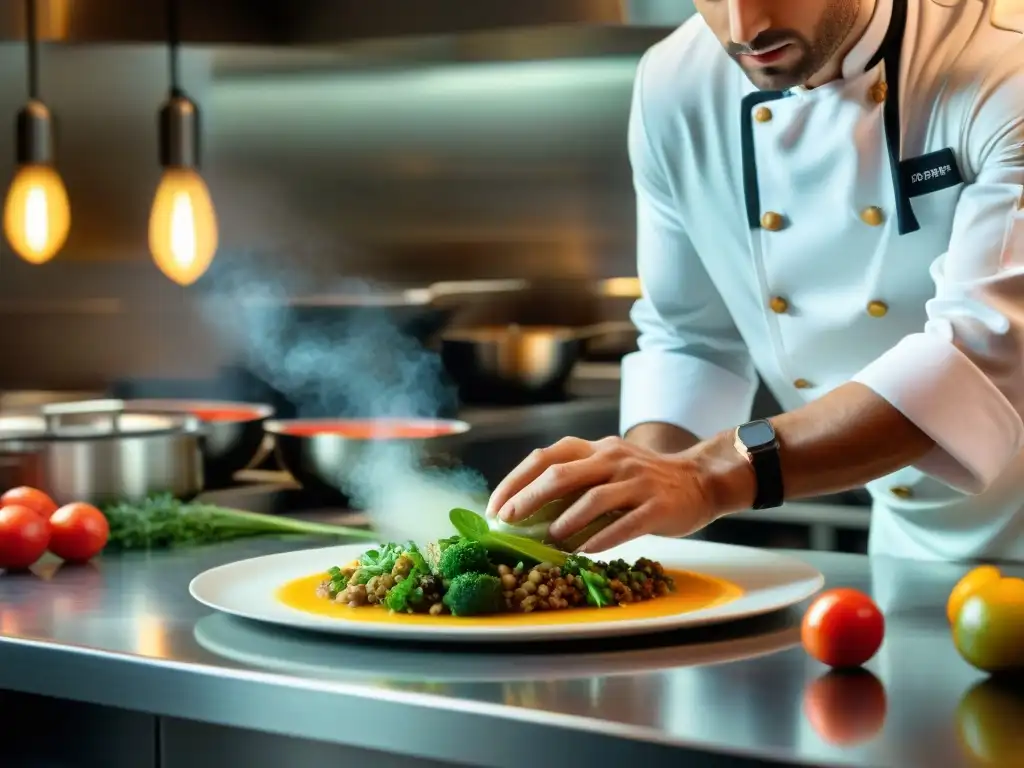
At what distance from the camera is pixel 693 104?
6.57ft

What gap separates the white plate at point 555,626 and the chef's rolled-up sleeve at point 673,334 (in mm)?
313

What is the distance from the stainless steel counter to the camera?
3.48 ft

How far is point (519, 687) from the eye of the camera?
1.18m

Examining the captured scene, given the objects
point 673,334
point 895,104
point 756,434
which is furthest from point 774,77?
point 673,334

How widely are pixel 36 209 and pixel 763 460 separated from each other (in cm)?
188

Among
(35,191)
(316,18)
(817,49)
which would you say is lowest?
(35,191)

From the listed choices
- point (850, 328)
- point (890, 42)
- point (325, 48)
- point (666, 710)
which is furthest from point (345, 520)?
point (325, 48)

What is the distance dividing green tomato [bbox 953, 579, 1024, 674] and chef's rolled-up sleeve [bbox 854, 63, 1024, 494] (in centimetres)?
43

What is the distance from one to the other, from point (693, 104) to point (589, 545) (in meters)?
0.75

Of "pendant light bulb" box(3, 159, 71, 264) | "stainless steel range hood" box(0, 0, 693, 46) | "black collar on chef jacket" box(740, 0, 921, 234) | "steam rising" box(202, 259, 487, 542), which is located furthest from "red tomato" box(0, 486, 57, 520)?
"steam rising" box(202, 259, 487, 542)

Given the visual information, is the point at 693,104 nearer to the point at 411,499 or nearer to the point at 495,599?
the point at 411,499

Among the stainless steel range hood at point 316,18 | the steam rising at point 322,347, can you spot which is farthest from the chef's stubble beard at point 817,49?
the steam rising at point 322,347

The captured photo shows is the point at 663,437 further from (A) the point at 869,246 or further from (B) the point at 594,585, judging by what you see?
(B) the point at 594,585

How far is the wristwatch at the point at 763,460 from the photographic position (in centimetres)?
164
